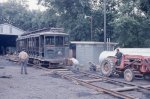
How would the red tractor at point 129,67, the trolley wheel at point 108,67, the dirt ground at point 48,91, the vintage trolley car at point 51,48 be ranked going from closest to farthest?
the dirt ground at point 48,91 < the red tractor at point 129,67 < the trolley wheel at point 108,67 < the vintage trolley car at point 51,48

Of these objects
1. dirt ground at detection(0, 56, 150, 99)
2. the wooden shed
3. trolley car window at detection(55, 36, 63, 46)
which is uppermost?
trolley car window at detection(55, 36, 63, 46)

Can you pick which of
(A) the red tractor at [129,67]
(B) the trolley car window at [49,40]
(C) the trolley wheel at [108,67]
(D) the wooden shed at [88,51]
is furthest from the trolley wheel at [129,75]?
(B) the trolley car window at [49,40]

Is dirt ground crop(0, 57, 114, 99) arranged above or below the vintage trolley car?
below

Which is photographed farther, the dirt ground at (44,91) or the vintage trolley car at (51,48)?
the vintage trolley car at (51,48)

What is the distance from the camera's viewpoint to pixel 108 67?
1803 cm

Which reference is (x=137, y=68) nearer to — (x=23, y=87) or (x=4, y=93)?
(x=23, y=87)

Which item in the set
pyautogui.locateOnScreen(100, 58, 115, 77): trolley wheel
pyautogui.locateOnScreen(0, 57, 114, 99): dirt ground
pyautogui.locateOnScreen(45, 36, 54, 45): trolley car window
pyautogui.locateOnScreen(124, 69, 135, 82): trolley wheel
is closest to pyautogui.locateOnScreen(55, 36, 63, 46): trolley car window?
pyautogui.locateOnScreen(45, 36, 54, 45): trolley car window

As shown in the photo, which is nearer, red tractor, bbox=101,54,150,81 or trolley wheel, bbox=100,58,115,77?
red tractor, bbox=101,54,150,81

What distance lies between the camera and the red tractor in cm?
1560

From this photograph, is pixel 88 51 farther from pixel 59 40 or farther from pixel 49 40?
pixel 49 40

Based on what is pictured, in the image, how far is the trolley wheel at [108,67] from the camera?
1758 centimetres

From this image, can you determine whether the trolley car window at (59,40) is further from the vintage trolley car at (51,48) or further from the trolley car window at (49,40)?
the trolley car window at (49,40)

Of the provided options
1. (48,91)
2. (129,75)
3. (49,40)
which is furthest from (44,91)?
(49,40)

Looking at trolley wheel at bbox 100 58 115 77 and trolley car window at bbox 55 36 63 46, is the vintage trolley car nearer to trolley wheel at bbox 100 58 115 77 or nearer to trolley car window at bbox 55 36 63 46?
trolley car window at bbox 55 36 63 46
